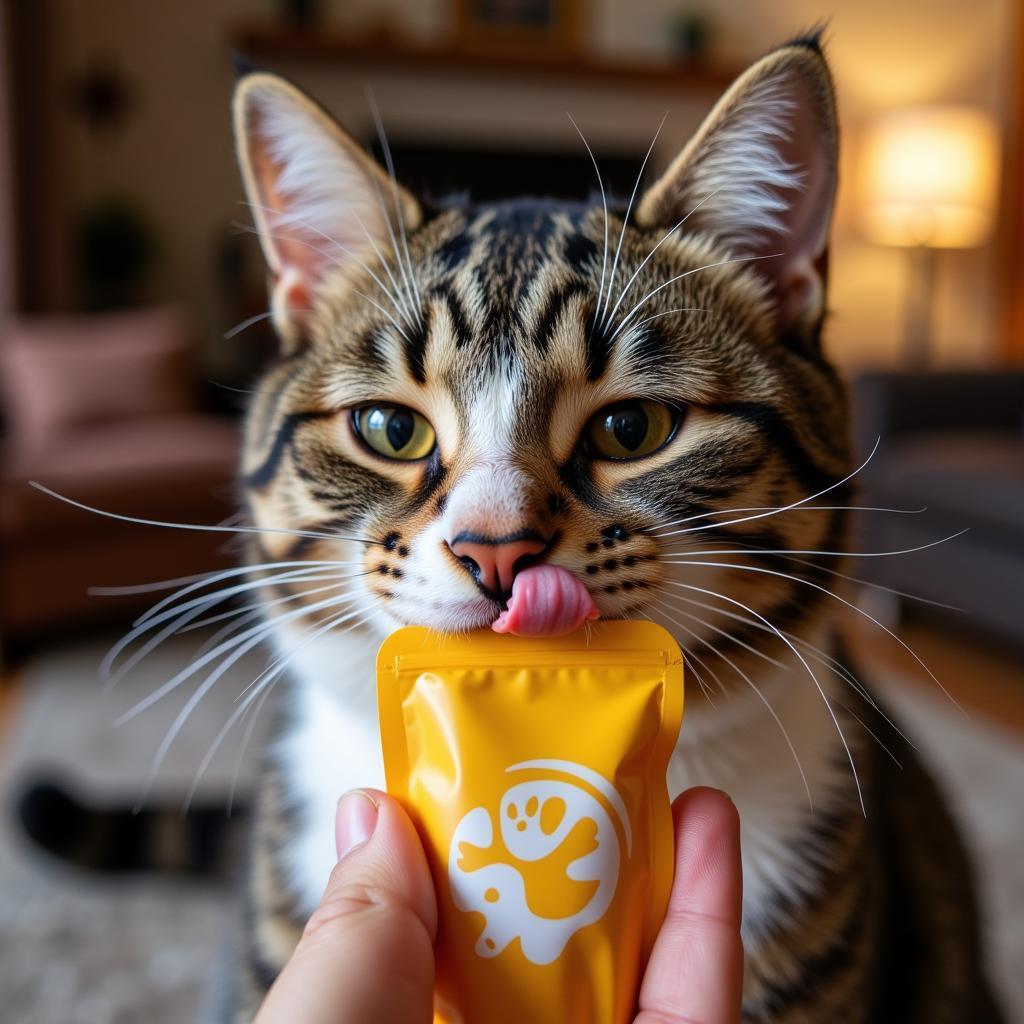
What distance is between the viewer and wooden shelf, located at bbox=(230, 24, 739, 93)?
4043 millimetres

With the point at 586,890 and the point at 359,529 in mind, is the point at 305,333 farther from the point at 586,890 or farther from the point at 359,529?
the point at 586,890

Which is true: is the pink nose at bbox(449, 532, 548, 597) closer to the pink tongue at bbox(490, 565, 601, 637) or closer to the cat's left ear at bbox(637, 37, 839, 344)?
the pink tongue at bbox(490, 565, 601, 637)

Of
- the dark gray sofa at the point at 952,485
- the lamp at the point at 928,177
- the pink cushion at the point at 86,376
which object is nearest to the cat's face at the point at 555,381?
the dark gray sofa at the point at 952,485

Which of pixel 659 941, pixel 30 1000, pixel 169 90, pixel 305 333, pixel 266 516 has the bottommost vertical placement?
pixel 30 1000

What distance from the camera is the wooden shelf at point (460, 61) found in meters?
4.04

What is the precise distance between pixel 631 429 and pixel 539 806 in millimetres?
274

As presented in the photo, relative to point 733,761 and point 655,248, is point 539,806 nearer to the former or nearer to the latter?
point 733,761

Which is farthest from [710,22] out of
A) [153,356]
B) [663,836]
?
[663,836]

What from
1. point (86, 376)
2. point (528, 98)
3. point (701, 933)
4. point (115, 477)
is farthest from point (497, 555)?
point (528, 98)

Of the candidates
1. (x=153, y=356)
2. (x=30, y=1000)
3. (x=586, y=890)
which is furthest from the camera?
(x=153, y=356)

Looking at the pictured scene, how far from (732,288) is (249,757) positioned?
173 cm

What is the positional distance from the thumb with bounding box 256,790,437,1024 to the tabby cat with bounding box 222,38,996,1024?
13 cm

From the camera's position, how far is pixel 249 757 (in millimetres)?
2145

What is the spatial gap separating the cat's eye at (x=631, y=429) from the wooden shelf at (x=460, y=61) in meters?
3.96
